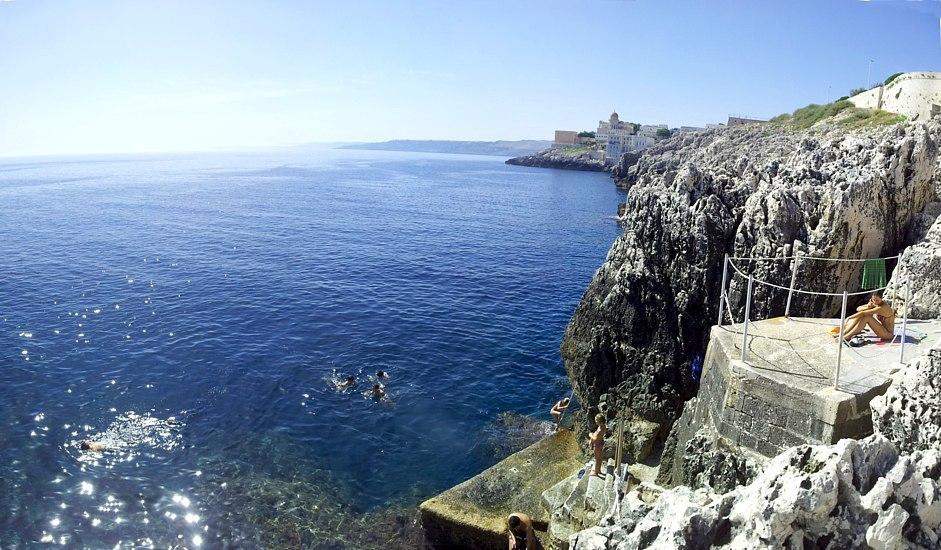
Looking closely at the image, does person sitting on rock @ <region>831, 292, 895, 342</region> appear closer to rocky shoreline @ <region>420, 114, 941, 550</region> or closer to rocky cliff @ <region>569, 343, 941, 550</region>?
rocky shoreline @ <region>420, 114, 941, 550</region>

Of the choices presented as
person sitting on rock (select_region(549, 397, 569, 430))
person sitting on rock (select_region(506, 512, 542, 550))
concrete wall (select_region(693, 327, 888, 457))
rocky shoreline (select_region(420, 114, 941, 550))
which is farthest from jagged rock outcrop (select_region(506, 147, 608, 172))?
person sitting on rock (select_region(506, 512, 542, 550))

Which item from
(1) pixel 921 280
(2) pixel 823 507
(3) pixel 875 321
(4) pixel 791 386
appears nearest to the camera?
(2) pixel 823 507

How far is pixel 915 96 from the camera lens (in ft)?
161

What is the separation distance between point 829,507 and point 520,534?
7160 mm

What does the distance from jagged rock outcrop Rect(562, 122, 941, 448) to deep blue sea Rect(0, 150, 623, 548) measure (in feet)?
10.6

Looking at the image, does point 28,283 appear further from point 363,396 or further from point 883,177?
point 883,177

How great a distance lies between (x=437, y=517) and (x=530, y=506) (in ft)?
7.55

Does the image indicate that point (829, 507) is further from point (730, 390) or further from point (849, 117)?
point (849, 117)

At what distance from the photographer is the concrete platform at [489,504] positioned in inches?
542

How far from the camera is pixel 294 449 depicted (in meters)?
18.1

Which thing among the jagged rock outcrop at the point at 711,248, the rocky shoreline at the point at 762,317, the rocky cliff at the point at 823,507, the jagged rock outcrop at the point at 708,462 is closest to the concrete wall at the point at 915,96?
the rocky shoreline at the point at 762,317

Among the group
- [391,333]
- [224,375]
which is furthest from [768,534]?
[391,333]

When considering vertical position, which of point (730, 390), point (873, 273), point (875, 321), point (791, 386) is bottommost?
point (730, 390)

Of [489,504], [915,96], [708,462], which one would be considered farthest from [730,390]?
[915,96]
